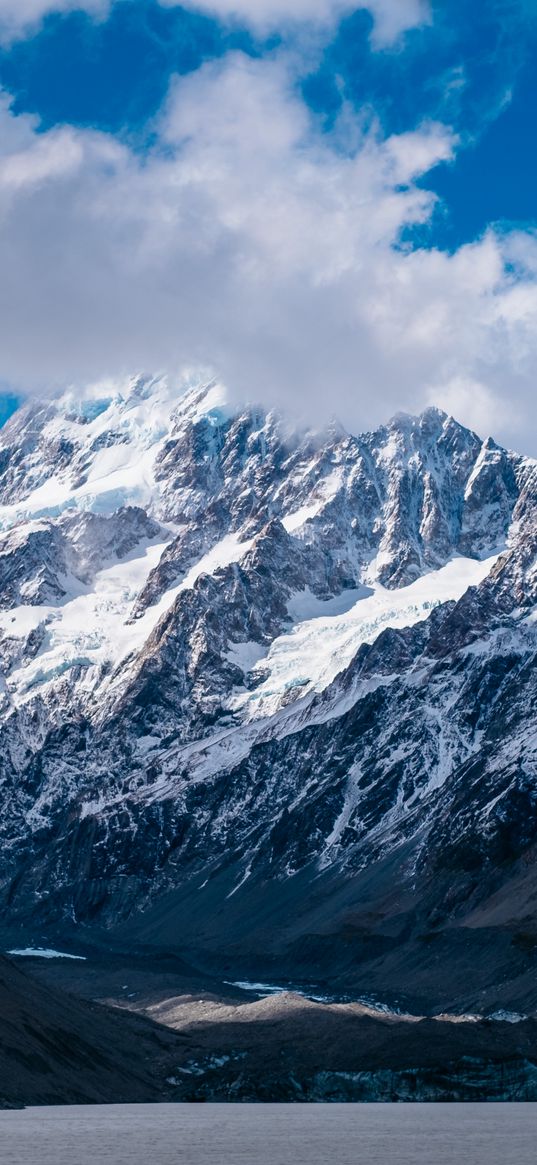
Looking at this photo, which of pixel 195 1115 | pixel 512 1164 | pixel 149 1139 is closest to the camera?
pixel 512 1164

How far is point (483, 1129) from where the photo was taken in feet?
550

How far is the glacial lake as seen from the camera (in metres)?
143

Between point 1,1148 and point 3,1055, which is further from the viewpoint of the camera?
point 3,1055

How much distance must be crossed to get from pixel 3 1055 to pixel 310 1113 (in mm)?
33345

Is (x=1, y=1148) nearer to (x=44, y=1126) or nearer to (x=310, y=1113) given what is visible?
(x=44, y=1126)

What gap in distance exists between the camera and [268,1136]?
164625mm

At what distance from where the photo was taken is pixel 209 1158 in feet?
470

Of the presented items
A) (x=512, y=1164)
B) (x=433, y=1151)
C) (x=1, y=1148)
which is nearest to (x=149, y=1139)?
(x=1, y=1148)

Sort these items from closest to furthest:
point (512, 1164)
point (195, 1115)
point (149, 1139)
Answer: point (512, 1164) < point (149, 1139) < point (195, 1115)

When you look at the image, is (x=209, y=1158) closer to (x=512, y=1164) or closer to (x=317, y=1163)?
(x=317, y=1163)

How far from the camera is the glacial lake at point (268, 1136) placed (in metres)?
143

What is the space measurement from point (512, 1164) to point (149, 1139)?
121 feet

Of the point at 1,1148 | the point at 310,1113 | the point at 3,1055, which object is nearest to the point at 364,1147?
the point at 1,1148

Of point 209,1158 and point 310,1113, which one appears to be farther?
point 310,1113
